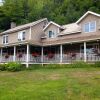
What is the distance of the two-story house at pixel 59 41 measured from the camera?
28.7m

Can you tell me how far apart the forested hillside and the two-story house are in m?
19.7

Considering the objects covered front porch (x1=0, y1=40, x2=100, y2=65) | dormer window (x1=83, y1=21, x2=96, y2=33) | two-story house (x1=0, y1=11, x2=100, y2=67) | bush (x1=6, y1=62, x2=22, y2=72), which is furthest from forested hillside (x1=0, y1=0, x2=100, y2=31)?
bush (x1=6, y1=62, x2=22, y2=72)

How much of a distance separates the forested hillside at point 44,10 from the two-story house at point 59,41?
19.7 metres

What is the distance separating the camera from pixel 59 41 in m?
31.0

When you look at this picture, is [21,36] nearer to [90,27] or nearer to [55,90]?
[90,27]

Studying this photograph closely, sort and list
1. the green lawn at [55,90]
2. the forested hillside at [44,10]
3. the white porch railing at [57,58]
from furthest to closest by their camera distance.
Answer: the forested hillside at [44,10] → the white porch railing at [57,58] → the green lawn at [55,90]

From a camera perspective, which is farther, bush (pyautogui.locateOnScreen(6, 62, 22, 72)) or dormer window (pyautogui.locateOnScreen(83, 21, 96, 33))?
dormer window (pyautogui.locateOnScreen(83, 21, 96, 33))

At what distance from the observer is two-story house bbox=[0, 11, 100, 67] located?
94.0ft

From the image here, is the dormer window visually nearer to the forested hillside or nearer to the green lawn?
the green lawn

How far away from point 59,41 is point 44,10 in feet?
116

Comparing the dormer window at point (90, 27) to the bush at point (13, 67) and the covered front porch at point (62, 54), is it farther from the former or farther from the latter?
the bush at point (13, 67)

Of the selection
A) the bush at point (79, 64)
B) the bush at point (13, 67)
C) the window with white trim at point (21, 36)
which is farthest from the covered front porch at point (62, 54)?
the bush at point (13, 67)

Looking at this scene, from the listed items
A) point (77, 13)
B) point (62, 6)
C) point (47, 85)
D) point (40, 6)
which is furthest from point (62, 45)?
point (40, 6)

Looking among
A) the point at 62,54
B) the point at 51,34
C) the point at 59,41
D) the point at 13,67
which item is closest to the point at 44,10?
the point at 51,34
